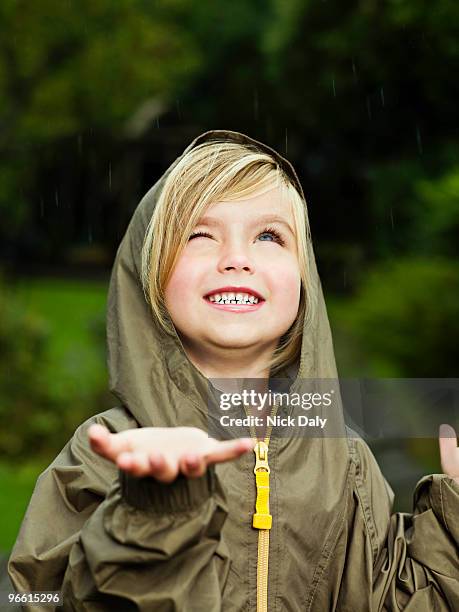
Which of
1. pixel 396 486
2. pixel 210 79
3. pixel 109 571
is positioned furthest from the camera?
pixel 210 79

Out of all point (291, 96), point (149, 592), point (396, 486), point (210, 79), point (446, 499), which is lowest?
point (149, 592)

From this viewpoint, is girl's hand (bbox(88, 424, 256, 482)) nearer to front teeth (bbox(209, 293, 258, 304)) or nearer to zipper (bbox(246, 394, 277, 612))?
zipper (bbox(246, 394, 277, 612))

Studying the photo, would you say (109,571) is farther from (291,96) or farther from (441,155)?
(291,96)

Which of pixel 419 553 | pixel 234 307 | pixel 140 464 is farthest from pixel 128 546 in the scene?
pixel 419 553

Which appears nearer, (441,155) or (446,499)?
(446,499)

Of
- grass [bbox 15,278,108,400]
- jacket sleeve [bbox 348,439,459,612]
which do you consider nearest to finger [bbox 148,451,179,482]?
jacket sleeve [bbox 348,439,459,612]

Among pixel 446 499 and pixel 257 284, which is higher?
pixel 257 284

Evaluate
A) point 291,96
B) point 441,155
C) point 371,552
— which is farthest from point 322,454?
point 291,96

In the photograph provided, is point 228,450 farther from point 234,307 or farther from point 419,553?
point 419,553

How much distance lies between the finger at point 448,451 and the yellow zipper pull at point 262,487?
1.45ft

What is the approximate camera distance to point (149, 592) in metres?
1.77

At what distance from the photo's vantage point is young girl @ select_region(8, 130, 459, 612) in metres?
2.04

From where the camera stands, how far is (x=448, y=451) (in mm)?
2234

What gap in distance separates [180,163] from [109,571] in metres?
1.03
